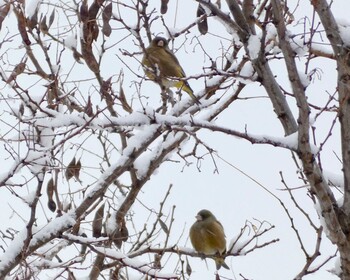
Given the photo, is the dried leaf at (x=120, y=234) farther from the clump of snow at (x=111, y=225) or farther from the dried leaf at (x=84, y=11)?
the dried leaf at (x=84, y=11)

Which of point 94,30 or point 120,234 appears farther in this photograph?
point 120,234

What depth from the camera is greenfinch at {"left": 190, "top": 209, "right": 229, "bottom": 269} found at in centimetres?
549

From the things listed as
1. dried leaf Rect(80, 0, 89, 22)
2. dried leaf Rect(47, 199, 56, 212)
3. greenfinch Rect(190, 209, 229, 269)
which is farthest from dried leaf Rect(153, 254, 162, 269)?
dried leaf Rect(80, 0, 89, 22)

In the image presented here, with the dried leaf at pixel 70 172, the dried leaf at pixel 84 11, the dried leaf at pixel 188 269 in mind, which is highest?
the dried leaf at pixel 84 11

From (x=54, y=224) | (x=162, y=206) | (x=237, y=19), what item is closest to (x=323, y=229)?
(x=237, y=19)

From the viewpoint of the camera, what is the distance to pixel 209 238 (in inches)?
219

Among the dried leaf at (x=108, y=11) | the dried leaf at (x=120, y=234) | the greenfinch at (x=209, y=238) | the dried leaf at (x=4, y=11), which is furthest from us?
the greenfinch at (x=209, y=238)

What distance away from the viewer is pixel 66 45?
4.86 m

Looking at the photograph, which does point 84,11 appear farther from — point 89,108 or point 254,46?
point 254,46

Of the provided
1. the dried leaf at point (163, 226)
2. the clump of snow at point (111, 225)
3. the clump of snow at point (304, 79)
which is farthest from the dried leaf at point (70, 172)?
the clump of snow at point (304, 79)

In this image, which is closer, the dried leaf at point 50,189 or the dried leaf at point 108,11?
the dried leaf at point 108,11

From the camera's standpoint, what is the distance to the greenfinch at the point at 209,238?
549 centimetres

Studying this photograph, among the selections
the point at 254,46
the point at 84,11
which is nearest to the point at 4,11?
the point at 84,11

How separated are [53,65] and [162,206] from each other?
1.26 metres
